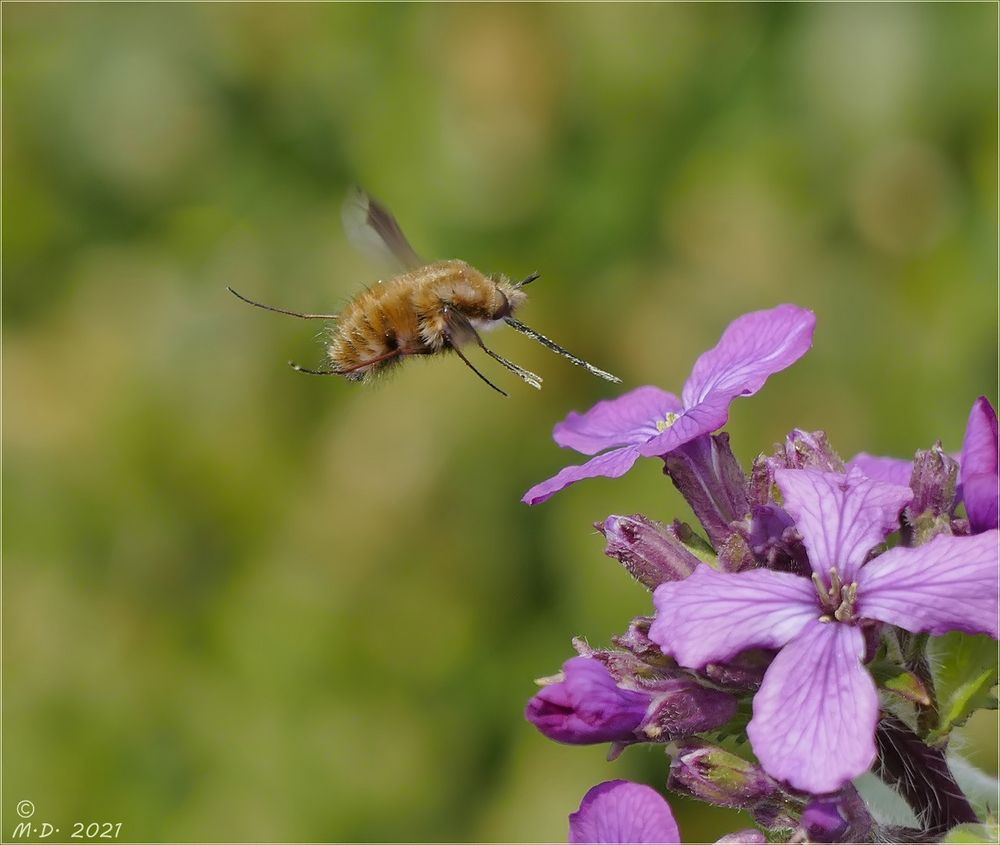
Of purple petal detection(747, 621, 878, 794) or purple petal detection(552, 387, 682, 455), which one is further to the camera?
purple petal detection(552, 387, 682, 455)

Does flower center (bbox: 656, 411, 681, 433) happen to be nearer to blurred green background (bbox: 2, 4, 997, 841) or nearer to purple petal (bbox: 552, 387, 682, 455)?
purple petal (bbox: 552, 387, 682, 455)

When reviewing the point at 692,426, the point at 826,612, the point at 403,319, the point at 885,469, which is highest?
the point at 403,319

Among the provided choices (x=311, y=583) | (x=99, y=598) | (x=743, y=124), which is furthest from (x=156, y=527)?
(x=743, y=124)

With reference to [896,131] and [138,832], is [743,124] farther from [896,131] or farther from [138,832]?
[138,832]

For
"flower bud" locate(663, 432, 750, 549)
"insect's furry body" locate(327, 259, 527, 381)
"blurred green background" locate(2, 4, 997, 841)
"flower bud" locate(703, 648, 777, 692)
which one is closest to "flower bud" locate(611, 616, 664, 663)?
"flower bud" locate(703, 648, 777, 692)

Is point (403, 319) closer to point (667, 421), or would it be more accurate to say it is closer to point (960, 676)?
point (667, 421)

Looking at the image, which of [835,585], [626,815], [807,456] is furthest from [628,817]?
[807,456]

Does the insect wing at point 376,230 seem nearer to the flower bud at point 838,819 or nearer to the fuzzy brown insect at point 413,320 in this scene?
the fuzzy brown insect at point 413,320

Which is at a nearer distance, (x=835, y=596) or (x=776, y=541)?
(x=835, y=596)
